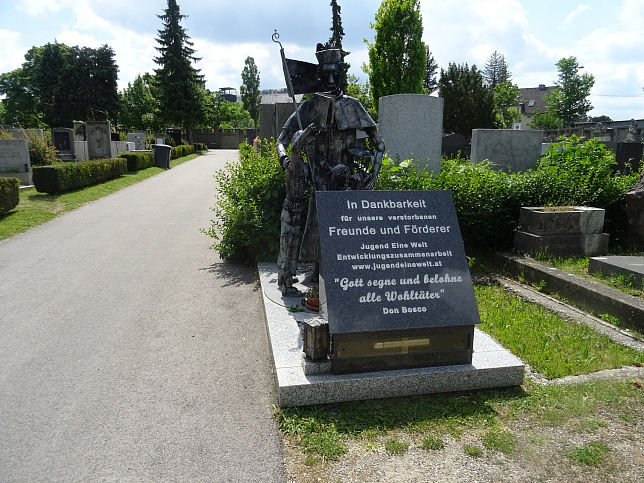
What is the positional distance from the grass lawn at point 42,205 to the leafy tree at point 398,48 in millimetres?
14353

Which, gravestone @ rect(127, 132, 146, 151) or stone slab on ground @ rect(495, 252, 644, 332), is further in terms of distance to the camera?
gravestone @ rect(127, 132, 146, 151)

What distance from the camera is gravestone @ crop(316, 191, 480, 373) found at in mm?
3807

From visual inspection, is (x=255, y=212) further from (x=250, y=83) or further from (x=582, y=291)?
(x=250, y=83)

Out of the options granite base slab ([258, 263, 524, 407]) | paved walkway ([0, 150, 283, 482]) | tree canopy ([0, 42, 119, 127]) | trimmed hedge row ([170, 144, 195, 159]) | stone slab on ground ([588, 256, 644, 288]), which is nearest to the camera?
paved walkway ([0, 150, 283, 482])

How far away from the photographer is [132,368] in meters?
4.34

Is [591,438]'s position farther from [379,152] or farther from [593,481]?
[379,152]

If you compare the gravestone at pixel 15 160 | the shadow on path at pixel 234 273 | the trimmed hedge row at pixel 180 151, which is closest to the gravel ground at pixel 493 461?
the shadow on path at pixel 234 273

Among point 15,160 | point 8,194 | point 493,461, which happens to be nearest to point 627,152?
point 493,461

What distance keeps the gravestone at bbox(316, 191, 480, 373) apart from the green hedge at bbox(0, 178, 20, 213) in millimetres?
10244

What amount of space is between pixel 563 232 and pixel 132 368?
6470 millimetres

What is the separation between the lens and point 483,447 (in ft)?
10.5

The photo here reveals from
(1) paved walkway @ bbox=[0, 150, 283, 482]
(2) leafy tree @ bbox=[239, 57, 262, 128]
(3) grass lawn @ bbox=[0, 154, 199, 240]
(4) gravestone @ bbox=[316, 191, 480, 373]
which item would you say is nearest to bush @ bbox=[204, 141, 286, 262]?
(1) paved walkway @ bbox=[0, 150, 283, 482]

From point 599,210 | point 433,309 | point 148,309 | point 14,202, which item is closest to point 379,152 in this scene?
point 433,309

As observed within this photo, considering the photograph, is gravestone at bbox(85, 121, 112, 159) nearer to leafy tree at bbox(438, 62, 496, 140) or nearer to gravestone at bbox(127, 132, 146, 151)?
gravestone at bbox(127, 132, 146, 151)
